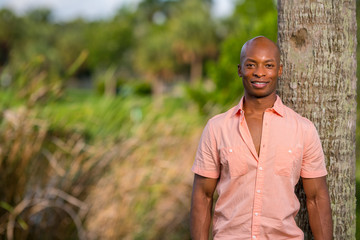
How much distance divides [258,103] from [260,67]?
0.49 feet

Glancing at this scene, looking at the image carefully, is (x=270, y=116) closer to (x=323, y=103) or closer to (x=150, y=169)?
(x=323, y=103)

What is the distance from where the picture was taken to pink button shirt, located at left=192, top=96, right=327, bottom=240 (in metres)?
1.86

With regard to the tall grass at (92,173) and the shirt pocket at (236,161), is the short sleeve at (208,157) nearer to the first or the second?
the shirt pocket at (236,161)

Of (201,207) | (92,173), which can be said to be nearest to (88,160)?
Answer: (92,173)

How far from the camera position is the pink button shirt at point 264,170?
6.09 feet

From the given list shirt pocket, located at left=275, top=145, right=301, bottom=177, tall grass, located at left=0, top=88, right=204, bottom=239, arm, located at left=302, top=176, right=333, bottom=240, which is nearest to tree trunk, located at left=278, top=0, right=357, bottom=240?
arm, located at left=302, top=176, right=333, bottom=240

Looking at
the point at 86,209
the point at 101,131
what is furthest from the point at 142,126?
the point at 86,209

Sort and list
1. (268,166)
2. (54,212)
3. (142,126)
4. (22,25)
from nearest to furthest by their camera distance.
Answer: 1. (268,166)
2. (54,212)
3. (142,126)
4. (22,25)

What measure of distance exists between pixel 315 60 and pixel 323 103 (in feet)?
0.66

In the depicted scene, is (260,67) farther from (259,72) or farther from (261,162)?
(261,162)

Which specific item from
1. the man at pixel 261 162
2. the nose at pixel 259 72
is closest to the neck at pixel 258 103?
the man at pixel 261 162

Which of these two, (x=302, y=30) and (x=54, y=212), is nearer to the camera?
(x=302, y=30)

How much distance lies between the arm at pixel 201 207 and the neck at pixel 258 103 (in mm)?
338

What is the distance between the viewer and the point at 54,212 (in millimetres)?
3758
